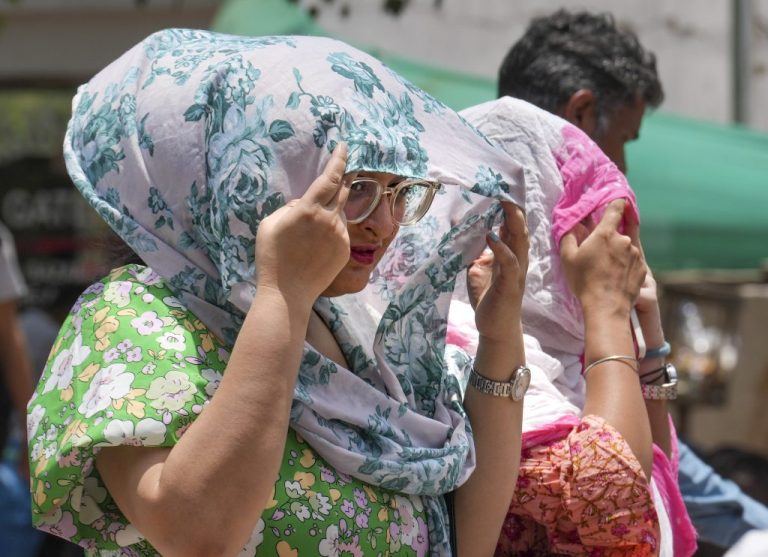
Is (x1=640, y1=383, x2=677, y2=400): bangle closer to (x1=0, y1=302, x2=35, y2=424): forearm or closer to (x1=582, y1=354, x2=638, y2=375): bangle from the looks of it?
(x1=582, y1=354, x2=638, y2=375): bangle

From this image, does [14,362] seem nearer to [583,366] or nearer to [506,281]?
[583,366]

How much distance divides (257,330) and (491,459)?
56cm

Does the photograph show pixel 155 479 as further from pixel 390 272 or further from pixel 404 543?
pixel 390 272

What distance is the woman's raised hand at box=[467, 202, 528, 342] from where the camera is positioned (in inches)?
81.9

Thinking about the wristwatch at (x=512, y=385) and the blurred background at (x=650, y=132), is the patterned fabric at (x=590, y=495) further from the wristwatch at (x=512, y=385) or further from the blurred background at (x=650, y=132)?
the blurred background at (x=650, y=132)

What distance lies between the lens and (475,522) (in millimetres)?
2029

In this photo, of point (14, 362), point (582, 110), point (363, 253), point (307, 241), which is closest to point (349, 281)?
point (363, 253)

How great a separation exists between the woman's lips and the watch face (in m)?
0.35

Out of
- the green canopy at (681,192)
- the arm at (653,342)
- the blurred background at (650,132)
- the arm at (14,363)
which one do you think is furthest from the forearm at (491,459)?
the green canopy at (681,192)

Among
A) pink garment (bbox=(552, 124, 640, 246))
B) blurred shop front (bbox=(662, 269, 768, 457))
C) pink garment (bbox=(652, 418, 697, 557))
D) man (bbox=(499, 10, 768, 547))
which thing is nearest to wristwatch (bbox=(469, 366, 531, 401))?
pink garment (bbox=(552, 124, 640, 246))

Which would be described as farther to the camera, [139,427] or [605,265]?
[605,265]

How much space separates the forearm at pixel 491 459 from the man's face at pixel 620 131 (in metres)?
0.77

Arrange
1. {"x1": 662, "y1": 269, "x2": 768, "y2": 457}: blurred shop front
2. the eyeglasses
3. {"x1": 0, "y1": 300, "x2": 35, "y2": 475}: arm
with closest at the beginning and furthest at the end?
1. the eyeglasses
2. {"x1": 0, "y1": 300, "x2": 35, "y2": 475}: arm
3. {"x1": 662, "y1": 269, "x2": 768, "y2": 457}: blurred shop front

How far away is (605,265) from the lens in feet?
7.23
